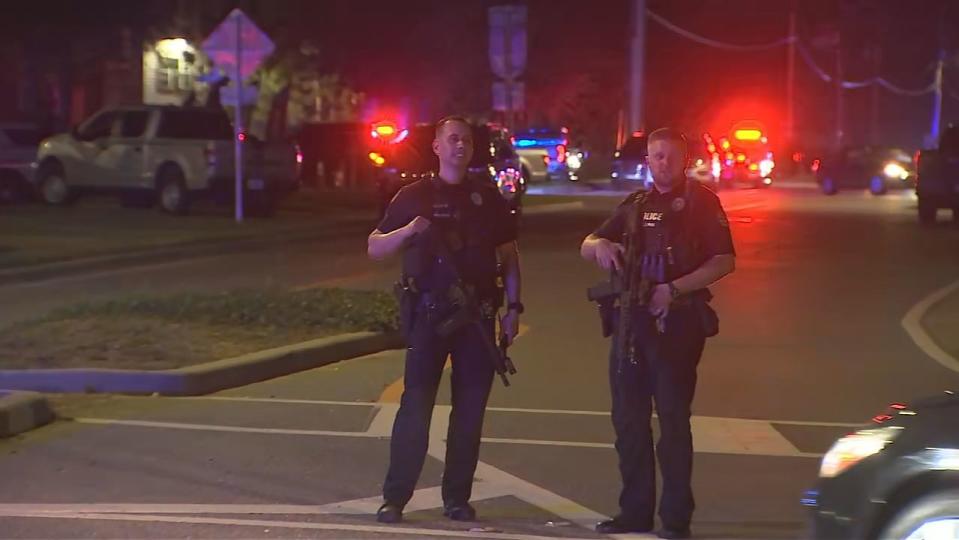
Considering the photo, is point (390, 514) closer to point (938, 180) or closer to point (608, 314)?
point (608, 314)

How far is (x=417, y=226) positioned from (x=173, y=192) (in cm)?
2032

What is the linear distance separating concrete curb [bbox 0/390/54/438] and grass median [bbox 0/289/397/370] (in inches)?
46.7

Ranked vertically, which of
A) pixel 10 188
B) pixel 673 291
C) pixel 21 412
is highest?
pixel 673 291

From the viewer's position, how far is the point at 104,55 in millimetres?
34750

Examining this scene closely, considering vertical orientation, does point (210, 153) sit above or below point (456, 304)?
above

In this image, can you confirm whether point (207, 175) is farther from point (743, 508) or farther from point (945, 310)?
point (743, 508)

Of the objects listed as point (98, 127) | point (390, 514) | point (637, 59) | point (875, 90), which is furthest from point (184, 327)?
point (875, 90)

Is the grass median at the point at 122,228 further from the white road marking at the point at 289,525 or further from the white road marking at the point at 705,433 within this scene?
the white road marking at the point at 289,525

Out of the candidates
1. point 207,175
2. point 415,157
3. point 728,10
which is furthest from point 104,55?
point 728,10

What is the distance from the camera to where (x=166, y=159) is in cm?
2578

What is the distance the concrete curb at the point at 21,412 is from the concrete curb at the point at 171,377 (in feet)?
2.34

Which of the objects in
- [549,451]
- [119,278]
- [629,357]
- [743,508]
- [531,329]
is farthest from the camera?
[119,278]

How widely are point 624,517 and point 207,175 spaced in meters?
19.9

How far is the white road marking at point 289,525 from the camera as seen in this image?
6.32m
